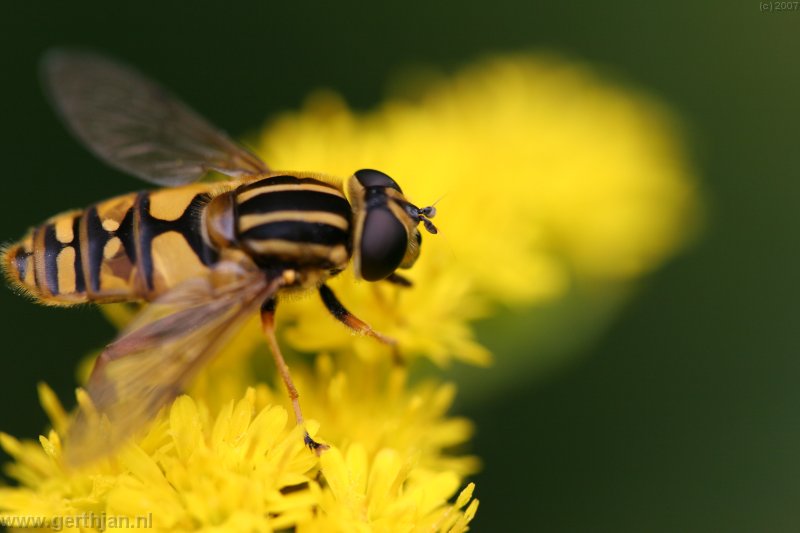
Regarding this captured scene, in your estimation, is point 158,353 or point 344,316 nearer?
point 158,353

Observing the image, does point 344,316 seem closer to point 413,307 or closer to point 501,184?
point 413,307

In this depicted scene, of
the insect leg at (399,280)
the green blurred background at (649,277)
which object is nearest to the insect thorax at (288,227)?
the insect leg at (399,280)

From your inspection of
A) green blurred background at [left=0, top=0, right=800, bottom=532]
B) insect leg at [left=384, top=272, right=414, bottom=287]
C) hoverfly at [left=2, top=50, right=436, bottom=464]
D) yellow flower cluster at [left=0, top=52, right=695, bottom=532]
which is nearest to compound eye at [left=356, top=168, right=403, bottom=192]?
hoverfly at [left=2, top=50, right=436, bottom=464]

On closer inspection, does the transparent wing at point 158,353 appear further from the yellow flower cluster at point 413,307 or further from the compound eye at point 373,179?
the compound eye at point 373,179

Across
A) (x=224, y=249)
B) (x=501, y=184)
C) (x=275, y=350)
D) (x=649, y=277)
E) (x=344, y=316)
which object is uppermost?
(x=501, y=184)

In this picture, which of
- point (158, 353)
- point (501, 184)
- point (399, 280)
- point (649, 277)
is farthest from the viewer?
point (649, 277)

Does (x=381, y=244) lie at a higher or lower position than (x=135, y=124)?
lower

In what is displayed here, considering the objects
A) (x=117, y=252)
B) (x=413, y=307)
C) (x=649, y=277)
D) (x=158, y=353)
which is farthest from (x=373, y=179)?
(x=649, y=277)

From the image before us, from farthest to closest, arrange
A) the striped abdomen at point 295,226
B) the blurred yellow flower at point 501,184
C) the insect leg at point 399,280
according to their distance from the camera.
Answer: the blurred yellow flower at point 501,184 → the insect leg at point 399,280 → the striped abdomen at point 295,226

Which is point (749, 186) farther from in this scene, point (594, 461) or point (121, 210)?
point (121, 210)
